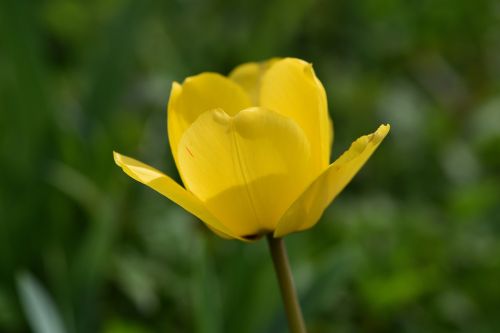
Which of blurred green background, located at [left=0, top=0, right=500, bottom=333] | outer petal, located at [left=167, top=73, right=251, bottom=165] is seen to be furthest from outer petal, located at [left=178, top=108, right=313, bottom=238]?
blurred green background, located at [left=0, top=0, right=500, bottom=333]

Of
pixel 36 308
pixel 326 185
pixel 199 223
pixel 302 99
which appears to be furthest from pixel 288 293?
pixel 199 223

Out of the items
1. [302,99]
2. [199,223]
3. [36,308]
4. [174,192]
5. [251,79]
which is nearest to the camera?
[174,192]

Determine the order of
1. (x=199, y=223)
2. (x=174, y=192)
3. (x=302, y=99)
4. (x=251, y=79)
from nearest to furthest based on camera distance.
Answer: (x=174, y=192), (x=302, y=99), (x=251, y=79), (x=199, y=223)

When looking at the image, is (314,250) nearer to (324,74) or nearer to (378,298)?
(378,298)

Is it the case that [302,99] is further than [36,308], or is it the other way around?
[36,308]

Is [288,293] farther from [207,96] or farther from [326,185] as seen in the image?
[207,96]

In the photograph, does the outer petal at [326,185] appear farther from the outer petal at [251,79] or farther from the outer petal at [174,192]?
the outer petal at [251,79]
